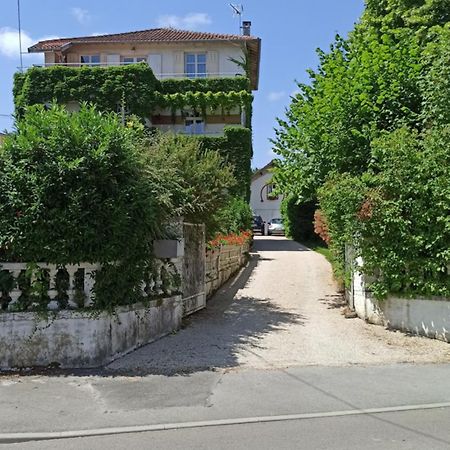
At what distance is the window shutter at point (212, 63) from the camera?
36625 mm

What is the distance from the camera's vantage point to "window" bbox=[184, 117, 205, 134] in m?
36.0

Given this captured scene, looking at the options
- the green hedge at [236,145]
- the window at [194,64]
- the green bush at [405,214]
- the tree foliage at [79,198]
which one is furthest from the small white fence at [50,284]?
the window at [194,64]

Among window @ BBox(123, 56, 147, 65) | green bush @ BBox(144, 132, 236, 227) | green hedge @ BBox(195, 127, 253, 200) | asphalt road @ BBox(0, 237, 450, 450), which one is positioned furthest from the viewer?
window @ BBox(123, 56, 147, 65)

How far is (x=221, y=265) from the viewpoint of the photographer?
1483 centimetres

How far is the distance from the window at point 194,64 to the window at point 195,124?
3.11 metres

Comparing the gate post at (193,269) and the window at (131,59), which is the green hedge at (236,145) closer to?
the window at (131,59)

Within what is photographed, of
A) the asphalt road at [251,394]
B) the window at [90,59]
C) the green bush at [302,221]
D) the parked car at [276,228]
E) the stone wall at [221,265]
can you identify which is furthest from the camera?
the parked car at [276,228]

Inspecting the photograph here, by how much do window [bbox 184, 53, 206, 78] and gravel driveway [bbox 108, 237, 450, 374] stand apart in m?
25.9

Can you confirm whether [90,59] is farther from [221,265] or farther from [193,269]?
[193,269]

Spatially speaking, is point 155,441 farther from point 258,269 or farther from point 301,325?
point 258,269

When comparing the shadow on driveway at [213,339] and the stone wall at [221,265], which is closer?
the shadow on driveway at [213,339]

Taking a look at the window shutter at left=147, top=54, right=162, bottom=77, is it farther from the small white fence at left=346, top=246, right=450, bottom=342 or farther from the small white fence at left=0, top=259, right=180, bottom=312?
the small white fence at left=0, top=259, right=180, bottom=312

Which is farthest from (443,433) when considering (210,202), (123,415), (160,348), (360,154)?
(360,154)

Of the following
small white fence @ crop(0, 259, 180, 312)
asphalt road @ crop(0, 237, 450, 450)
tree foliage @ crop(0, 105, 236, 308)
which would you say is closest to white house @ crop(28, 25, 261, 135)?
asphalt road @ crop(0, 237, 450, 450)
